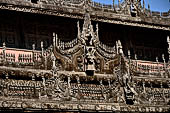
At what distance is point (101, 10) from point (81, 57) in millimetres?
4664

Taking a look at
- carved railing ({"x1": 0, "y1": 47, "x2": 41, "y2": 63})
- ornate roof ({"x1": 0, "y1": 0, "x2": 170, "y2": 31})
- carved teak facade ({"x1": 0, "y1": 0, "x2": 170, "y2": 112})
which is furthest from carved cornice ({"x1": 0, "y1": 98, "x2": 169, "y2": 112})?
ornate roof ({"x1": 0, "y1": 0, "x2": 170, "y2": 31})

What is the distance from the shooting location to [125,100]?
530 inches

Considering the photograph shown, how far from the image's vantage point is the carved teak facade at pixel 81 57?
495 inches

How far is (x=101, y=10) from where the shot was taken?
19.5 meters

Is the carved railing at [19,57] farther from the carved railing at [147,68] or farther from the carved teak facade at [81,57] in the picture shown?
the carved railing at [147,68]

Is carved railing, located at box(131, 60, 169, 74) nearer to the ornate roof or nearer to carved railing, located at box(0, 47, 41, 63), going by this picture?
the ornate roof

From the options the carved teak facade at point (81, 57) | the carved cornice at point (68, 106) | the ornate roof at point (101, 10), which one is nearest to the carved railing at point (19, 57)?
the carved teak facade at point (81, 57)

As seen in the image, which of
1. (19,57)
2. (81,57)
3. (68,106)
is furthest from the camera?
(81,57)

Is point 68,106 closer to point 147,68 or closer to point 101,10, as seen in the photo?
point 147,68

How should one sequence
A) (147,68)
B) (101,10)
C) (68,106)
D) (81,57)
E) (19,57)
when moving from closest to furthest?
(68,106) < (19,57) < (81,57) < (147,68) < (101,10)

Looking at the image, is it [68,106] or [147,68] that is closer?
[68,106]

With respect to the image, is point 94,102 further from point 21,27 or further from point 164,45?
point 164,45

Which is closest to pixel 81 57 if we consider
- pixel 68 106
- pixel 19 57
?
pixel 19 57

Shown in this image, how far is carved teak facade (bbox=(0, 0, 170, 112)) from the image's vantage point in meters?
12.6
